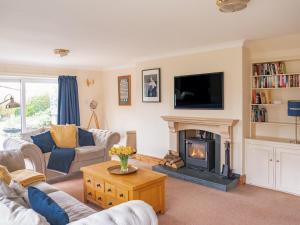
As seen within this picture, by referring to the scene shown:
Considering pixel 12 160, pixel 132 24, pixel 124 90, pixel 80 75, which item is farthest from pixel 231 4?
pixel 80 75

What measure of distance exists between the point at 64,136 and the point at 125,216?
3.64 metres

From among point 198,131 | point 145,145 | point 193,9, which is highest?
point 193,9

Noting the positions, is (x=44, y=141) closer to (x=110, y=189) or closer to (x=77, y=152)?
(x=77, y=152)

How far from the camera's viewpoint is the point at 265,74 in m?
4.10

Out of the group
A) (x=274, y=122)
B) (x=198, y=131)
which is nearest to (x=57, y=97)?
(x=198, y=131)

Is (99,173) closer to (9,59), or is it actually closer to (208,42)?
(208,42)

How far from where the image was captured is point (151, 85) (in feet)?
17.6

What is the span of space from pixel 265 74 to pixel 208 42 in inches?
42.0

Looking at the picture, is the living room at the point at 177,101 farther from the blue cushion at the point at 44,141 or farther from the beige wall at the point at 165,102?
the blue cushion at the point at 44,141

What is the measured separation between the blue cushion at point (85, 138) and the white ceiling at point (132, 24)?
1619mm

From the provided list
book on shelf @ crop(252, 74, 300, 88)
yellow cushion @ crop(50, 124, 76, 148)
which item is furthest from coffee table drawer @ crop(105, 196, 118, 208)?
book on shelf @ crop(252, 74, 300, 88)

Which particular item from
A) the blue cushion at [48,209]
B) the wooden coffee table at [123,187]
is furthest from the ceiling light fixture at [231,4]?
the blue cushion at [48,209]

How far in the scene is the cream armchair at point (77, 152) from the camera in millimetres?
3895

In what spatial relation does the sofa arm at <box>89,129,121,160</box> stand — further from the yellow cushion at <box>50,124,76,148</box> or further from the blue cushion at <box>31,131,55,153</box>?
the blue cushion at <box>31,131,55,153</box>
